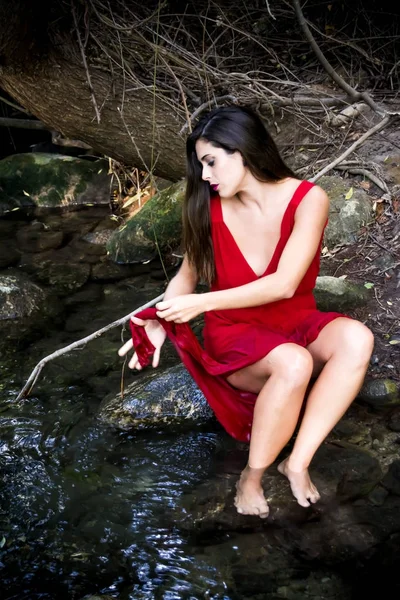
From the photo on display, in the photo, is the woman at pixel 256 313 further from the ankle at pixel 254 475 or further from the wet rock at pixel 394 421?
the wet rock at pixel 394 421

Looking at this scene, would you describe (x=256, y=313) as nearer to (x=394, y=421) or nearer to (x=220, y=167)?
(x=220, y=167)

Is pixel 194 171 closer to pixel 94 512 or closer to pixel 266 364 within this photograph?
pixel 266 364

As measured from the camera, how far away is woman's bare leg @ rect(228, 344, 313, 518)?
2.70 meters

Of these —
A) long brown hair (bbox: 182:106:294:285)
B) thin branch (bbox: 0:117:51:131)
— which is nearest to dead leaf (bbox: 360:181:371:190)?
long brown hair (bbox: 182:106:294:285)

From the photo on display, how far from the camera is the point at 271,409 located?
8.87ft

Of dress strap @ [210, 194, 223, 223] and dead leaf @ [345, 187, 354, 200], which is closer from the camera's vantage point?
dress strap @ [210, 194, 223, 223]

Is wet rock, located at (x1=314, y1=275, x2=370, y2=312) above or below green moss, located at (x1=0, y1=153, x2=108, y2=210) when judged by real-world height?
above

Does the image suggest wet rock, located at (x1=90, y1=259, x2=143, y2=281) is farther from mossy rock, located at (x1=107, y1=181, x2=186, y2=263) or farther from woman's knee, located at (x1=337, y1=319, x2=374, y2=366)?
woman's knee, located at (x1=337, y1=319, x2=374, y2=366)

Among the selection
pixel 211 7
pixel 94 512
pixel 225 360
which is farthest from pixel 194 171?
pixel 211 7

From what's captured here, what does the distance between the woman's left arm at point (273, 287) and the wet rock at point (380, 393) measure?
1.08 meters

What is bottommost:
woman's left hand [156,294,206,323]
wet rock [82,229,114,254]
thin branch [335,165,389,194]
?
wet rock [82,229,114,254]

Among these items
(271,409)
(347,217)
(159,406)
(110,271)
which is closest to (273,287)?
(271,409)

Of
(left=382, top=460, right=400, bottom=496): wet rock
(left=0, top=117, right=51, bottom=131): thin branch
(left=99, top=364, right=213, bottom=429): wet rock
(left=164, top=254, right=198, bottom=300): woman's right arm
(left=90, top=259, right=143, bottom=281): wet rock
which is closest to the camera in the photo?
(left=382, top=460, right=400, bottom=496): wet rock

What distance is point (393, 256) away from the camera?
4.46m
